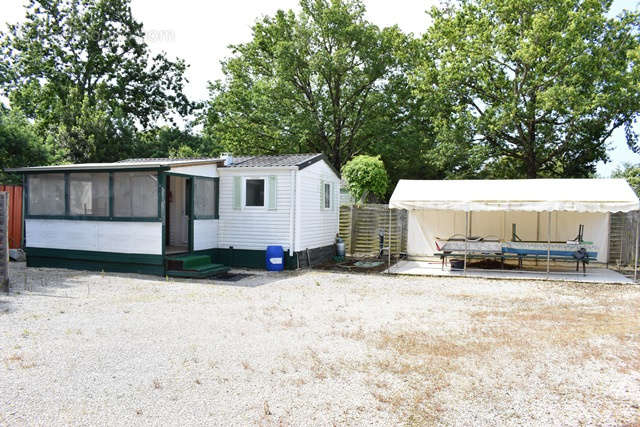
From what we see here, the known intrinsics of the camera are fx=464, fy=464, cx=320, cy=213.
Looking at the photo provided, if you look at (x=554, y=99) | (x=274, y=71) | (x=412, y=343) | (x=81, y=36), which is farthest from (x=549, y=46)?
(x=81, y=36)

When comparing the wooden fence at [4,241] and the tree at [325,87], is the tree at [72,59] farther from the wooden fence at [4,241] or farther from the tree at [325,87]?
the wooden fence at [4,241]

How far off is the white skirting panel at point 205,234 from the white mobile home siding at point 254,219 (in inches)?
7.8

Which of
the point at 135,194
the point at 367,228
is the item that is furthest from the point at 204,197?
the point at 367,228

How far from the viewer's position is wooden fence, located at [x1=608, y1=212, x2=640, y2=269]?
1330 centimetres

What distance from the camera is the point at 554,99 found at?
18.4 meters

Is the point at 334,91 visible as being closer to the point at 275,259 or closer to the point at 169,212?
the point at 169,212

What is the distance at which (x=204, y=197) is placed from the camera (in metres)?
11.8

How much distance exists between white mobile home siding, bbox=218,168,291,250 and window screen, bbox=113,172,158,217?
7.18ft

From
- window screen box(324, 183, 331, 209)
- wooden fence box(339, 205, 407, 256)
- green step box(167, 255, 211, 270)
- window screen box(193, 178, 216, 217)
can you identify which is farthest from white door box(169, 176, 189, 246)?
wooden fence box(339, 205, 407, 256)

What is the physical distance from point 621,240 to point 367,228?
741 cm

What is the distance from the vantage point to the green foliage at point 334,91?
2381cm

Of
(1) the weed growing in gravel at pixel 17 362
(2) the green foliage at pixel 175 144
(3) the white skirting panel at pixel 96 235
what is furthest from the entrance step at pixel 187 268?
(2) the green foliage at pixel 175 144

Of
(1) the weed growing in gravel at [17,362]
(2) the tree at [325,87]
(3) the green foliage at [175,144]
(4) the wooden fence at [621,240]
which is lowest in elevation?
(1) the weed growing in gravel at [17,362]

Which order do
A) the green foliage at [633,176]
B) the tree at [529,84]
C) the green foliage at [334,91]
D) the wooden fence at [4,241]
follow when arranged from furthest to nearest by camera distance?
the green foliage at [334,91] → the green foliage at [633,176] → the tree at [529,84] → the wooden fence at [4,241]
